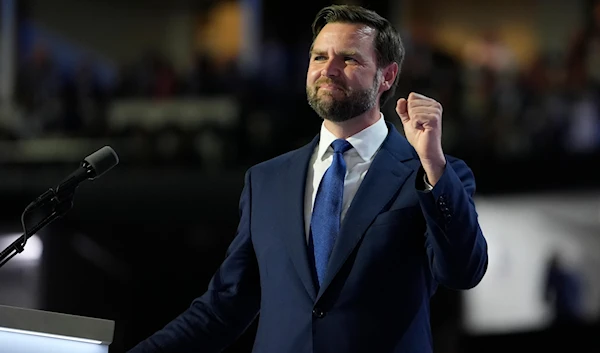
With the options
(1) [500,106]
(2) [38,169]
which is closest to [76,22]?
(2) [38,169]

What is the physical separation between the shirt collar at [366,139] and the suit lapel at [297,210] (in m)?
0.05

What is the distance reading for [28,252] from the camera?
6469 millimetres

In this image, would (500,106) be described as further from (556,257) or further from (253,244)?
(253,244)

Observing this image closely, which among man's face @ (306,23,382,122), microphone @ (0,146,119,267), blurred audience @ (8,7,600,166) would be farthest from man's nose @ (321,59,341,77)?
blurred audience @ (8,7,600,166)

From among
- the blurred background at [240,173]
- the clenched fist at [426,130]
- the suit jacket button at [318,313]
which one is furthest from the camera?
the blurred background at [240,173]

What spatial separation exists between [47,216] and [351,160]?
0.60 meters

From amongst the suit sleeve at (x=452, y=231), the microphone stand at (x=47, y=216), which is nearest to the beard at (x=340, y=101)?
the suit sleeve at (x=452, y=231)

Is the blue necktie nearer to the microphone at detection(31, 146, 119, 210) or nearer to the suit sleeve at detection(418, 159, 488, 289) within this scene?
the suit sleeve at detection(418, 159, 488, 289)

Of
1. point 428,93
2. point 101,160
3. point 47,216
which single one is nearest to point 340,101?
point 101,160

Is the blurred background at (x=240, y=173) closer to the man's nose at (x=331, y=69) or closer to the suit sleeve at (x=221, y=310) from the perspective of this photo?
the suit sleeve at (x=221, y=310)

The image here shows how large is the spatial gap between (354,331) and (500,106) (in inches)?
208

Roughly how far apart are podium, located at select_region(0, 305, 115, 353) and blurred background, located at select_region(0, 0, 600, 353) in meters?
4.26

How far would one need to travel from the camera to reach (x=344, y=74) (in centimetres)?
190

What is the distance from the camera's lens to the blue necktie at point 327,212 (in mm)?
1872
